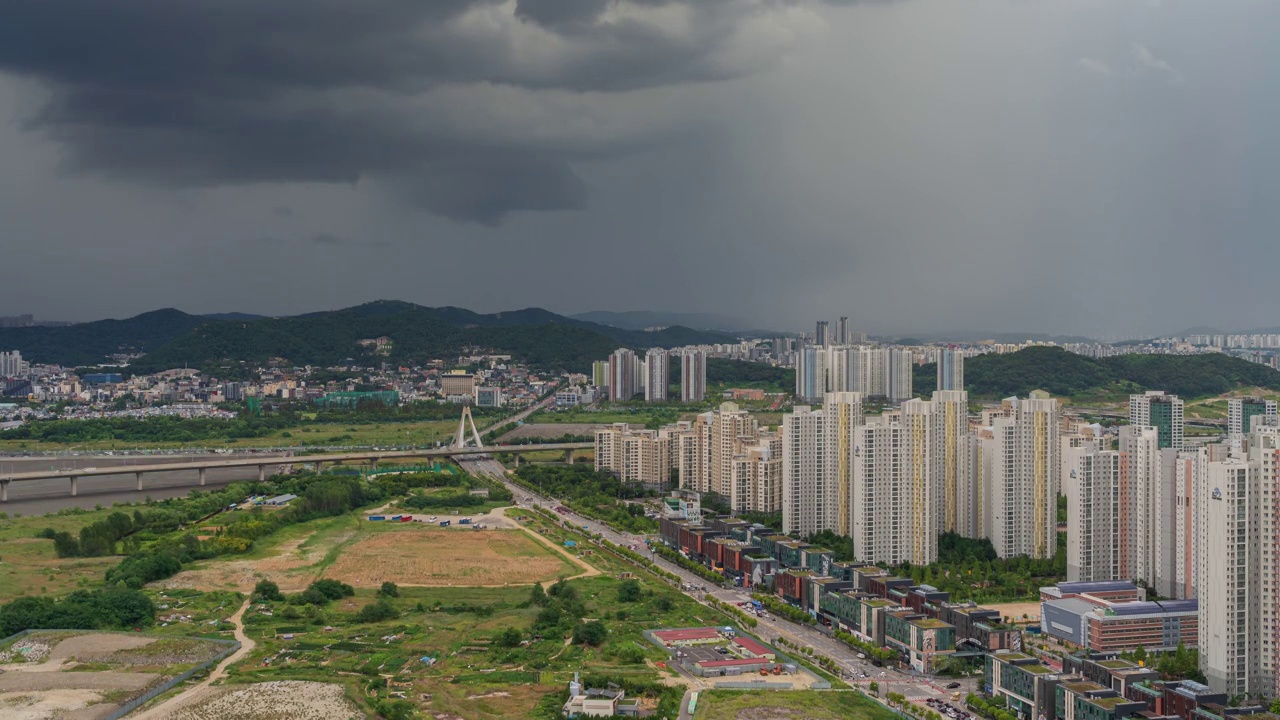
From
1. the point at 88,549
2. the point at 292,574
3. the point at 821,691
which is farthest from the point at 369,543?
the point at 821,691

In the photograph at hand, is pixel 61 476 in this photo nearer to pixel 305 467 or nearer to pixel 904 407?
pixel 305 467

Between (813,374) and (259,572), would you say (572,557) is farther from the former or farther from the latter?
(813,374)

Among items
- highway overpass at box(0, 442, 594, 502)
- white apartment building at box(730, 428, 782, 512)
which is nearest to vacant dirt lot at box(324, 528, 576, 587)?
white apartment building at box(730, 428, 782, 512)

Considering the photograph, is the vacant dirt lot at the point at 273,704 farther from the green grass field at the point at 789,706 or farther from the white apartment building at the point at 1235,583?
the white apartment building at the point at 1235,583

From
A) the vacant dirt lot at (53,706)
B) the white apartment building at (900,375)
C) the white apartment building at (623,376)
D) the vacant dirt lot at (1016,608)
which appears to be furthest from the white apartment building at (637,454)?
the white apartment building at (623,376)

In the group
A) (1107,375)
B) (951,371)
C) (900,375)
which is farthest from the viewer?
(900,375)

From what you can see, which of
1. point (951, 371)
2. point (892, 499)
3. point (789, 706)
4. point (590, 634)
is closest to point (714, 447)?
point (892, 499)
